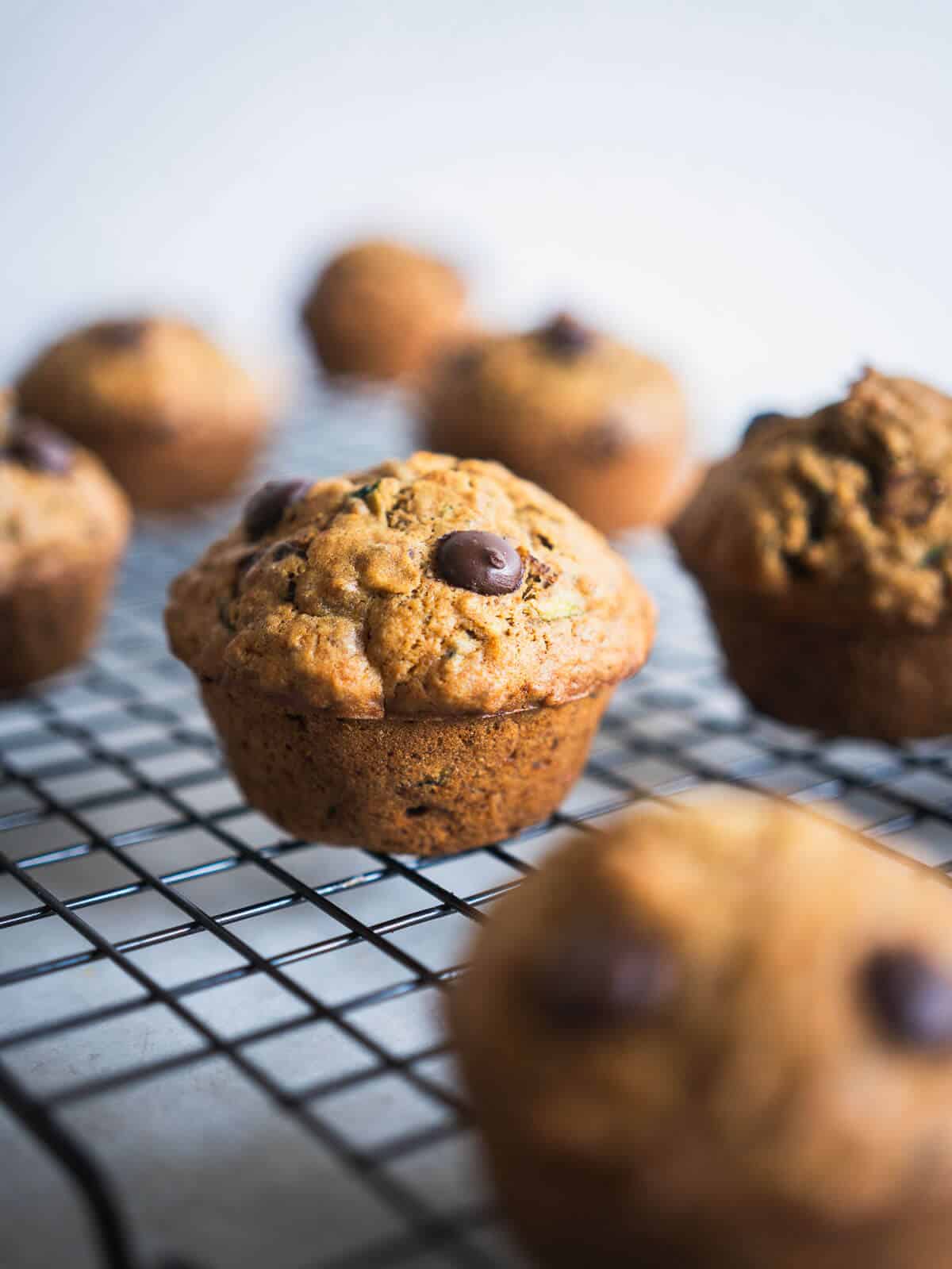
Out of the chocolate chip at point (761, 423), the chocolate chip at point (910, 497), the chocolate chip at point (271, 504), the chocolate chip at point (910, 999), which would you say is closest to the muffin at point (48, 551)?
the chocolate chip at point (271, 504)

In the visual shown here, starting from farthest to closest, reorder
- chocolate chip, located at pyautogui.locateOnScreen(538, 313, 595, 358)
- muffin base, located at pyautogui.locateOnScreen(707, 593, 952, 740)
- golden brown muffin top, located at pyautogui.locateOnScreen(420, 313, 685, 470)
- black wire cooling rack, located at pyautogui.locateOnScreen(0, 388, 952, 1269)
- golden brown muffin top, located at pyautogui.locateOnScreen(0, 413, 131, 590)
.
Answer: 1. chocolate chip, located at pyautogui.locateOnScreen(538, 313, 595, 358)
2. golden brown muffin top, located at pyautogui.locateOnScreen(420, 313, 685, 470)
3. golden brown muffin top, located at pyautogui.locateOnScreen(0, 413, 131, 590)
4. muffin base, located at pyautogui.locateOnScreen(707, 593, 952, 740)
5. black wire cooling rack, located at pyautogui.locateOnScreen(0, 388, 952, 1269)

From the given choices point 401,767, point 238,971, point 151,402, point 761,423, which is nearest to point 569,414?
point 761,423

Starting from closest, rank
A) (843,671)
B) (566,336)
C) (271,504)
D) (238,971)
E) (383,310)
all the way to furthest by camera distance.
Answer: (238,971)
(271,504)
(843,671)
(566,336)
(383,310)

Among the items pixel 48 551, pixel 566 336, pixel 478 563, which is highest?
pixel 566 336

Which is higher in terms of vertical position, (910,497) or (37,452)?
(910,497)

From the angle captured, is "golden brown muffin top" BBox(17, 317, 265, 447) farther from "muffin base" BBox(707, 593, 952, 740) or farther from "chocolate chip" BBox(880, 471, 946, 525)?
"chocolate chip" BBox(880, 471, 946, 525)

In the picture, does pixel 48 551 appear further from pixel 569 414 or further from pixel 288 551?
pixel 569 414

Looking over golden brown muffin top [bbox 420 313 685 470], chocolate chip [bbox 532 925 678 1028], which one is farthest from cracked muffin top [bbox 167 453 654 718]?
golden brown muffin top [bbox 420 313 685 470]
